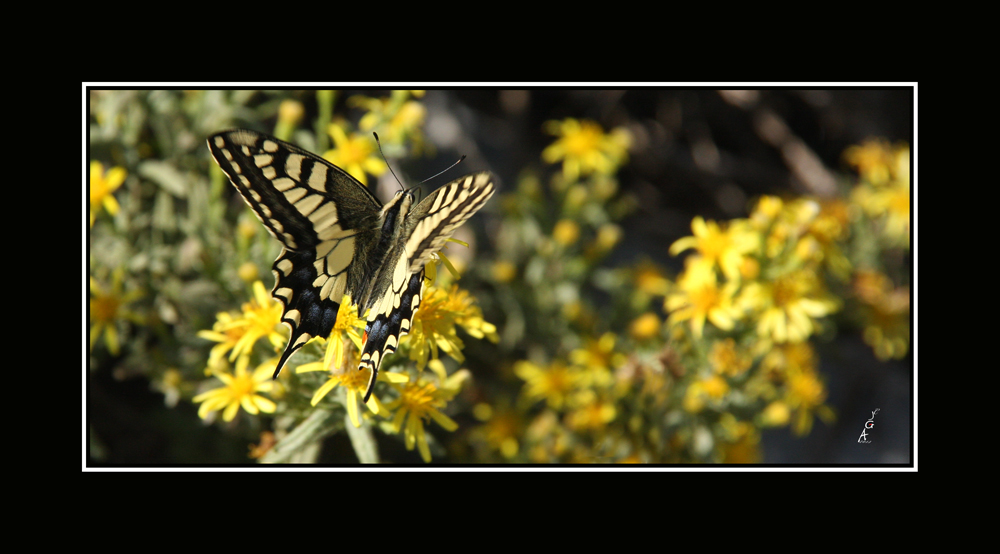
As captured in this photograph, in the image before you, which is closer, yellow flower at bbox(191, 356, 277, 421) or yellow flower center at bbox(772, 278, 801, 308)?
yellow flower at bbox(191, 356, 277, 421)

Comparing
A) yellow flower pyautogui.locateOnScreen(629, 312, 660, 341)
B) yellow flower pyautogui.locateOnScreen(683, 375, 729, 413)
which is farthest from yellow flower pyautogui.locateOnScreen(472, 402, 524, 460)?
yellow flower pyautogui.locateOnScreen(683, 375, 729, 413)

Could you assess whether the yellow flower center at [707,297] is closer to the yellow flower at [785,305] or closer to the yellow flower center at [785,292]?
the yellow flower at [785,305]

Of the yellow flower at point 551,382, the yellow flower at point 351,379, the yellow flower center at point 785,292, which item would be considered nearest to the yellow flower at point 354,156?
the yellow flower at point 351,379

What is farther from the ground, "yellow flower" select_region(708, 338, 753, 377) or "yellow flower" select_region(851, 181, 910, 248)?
"yellow flower" select_region(851, 181, 910, 248)

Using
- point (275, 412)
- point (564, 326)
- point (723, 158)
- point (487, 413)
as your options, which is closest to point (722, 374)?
point (564, 326)

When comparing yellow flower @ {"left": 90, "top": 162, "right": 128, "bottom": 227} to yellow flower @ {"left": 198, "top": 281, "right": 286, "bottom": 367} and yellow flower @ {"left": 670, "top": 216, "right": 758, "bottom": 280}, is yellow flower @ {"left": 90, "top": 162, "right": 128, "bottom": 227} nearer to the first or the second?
yellow flower @ {"left": 198, "top": 281, "right": 286, "bottom": 367}

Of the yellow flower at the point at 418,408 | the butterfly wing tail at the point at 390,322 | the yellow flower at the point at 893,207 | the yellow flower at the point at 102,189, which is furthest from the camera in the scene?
the yellow flower at the point at 893,207
